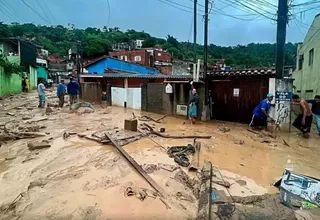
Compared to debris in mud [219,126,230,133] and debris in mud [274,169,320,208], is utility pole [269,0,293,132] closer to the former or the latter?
debris in mud [219,126,230,133]

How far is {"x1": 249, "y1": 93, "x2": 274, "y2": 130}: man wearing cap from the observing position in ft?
33.1

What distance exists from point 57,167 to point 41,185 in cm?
103

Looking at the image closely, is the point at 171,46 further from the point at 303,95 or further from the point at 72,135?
the point at 72,135

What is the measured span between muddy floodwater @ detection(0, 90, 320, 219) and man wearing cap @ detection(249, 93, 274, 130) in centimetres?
88

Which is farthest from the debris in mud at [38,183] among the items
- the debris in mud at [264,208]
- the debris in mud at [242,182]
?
the debris in mud at [242,182]

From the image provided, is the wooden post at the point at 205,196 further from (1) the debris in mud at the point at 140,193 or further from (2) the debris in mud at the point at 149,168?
(2) the debris in mud at the point at 149,168

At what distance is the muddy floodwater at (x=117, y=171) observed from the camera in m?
3.95

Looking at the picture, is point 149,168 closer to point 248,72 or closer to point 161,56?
point 248,72

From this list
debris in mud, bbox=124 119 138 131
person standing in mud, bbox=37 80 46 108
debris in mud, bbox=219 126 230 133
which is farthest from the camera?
person standing in mud, bbox=37 80 46 108

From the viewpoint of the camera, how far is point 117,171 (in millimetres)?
5473

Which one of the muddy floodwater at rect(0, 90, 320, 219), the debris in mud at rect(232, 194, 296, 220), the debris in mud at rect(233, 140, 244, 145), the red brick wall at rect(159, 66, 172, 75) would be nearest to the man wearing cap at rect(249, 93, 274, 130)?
the muddy floodwater at rect(0, 90, 320, 219)

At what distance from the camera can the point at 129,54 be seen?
155 ft

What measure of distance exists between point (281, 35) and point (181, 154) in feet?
23.1

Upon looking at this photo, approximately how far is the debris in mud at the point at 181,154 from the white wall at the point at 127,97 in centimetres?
1026
